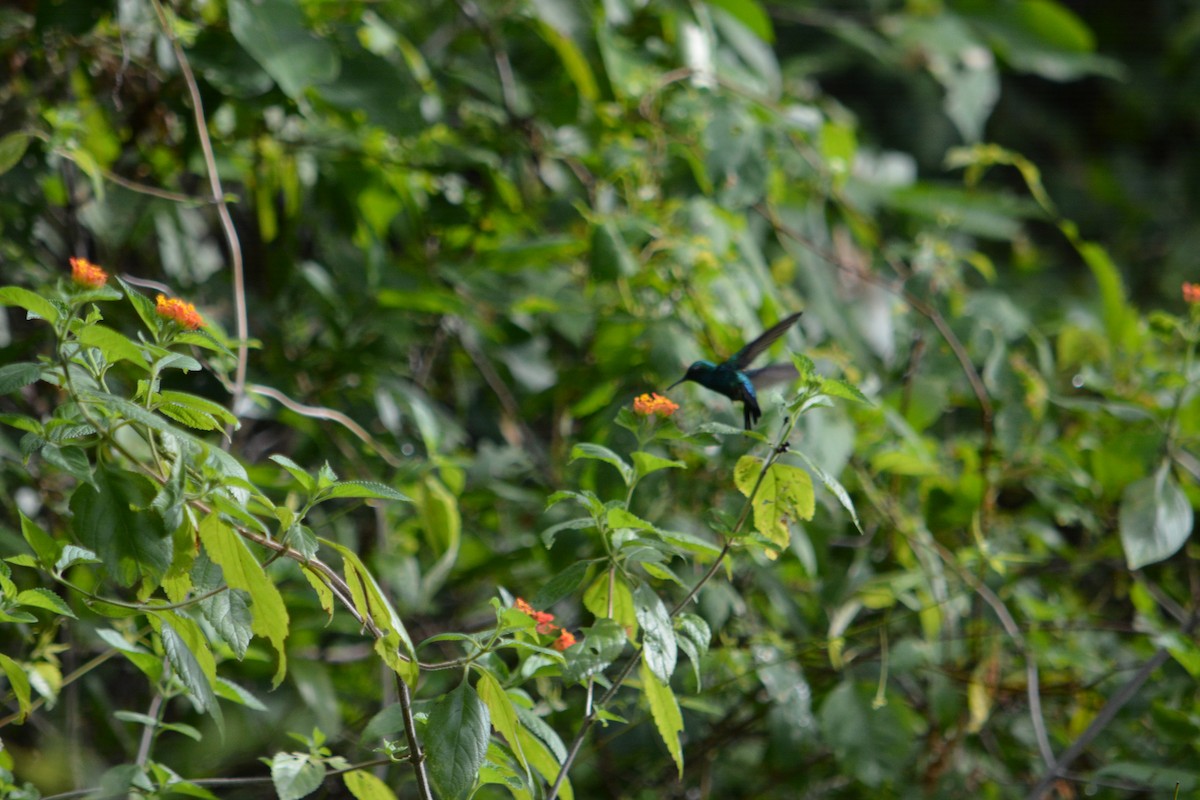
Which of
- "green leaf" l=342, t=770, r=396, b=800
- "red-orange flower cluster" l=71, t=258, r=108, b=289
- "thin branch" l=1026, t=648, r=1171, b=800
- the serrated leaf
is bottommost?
"thin branch" l=1026, t=648, r=1171, b=800

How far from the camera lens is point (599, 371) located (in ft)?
4.60

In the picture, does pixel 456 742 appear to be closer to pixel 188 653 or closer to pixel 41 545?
pixel 188 653

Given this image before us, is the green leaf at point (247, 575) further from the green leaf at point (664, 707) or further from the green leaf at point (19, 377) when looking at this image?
the green leaf at point (664, 707)

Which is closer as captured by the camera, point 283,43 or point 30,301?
point 30,301

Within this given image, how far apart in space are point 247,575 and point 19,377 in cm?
18

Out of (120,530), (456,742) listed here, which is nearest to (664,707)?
(456,742)

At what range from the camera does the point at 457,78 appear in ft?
5.64

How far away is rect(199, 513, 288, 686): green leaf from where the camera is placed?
71 cm

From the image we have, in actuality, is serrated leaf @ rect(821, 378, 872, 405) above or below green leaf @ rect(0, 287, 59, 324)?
below

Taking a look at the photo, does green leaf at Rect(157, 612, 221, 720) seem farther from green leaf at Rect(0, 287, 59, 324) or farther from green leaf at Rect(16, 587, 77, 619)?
green leaf at Rect(0, 287, 59, 324)

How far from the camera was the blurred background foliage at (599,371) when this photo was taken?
4.41ft

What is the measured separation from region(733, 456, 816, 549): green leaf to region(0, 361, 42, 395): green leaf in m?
0.47

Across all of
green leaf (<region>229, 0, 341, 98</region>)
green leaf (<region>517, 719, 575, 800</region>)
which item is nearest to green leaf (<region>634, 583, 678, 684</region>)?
green leaf (<region>517, 719, 575, 800</region>)

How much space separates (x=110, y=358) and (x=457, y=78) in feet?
3.65
